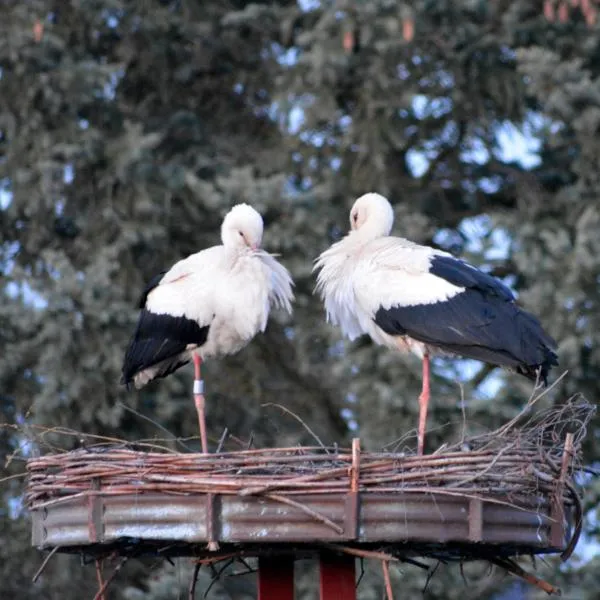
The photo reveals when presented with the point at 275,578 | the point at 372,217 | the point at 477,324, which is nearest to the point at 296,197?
the point at 372,217

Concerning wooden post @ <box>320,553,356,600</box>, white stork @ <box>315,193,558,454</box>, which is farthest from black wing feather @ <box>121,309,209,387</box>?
wooden post @ <box>320,553,356,600</box>

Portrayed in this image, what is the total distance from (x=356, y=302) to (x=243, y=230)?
23.3 inches

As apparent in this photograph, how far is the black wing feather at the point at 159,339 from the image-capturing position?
7785 mm

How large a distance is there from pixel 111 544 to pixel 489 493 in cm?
128

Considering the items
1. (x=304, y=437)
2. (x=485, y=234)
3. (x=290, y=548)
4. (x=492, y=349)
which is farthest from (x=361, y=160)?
(x=290, y=548)

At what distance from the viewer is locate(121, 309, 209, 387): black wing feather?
779cm

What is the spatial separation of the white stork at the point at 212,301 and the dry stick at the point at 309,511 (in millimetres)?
2082

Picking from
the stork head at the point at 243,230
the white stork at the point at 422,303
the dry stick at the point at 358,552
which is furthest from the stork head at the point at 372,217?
the dry stick at the point at 358,552

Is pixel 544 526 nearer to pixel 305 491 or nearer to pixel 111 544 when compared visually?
pixel 305 491

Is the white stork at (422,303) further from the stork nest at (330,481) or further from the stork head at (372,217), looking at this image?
the stork nest at (330,481)

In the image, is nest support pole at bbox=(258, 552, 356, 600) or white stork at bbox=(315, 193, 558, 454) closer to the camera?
nest support pole at bbox=(258, 552, 356, 600)

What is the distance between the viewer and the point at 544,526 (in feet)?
18.8

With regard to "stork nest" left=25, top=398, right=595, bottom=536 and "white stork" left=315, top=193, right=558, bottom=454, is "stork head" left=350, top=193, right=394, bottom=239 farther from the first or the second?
"stork nest" left=25, top=398, right=595, bottom=536

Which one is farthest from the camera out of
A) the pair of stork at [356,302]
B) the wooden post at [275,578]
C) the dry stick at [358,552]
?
the pair of stork at [356,302]
